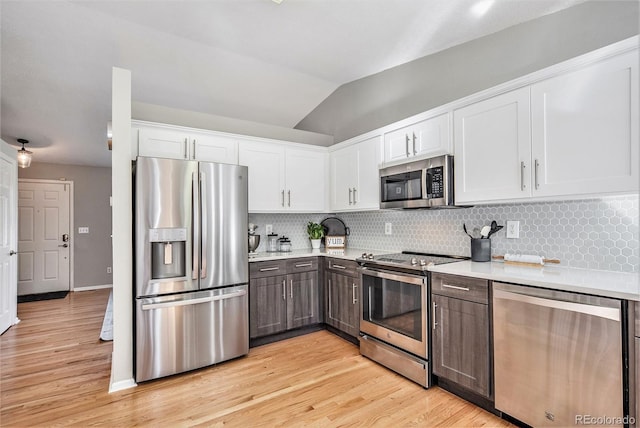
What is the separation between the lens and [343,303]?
3154mm

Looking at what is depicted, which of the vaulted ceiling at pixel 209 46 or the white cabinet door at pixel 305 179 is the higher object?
the vaulted ceiling at pixel 209 46

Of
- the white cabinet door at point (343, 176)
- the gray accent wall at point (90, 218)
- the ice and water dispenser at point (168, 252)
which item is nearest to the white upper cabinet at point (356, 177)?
the white cabinet door at point (343, 176)

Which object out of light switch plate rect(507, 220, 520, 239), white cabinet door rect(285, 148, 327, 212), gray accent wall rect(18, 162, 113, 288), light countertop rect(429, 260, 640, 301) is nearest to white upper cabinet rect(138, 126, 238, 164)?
white cabinet door rect(285, 148, 327, 212)

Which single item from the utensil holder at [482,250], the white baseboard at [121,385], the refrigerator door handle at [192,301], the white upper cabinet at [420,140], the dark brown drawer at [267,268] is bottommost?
the white baseboard at [121,385]

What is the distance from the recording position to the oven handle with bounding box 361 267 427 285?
7.59 ft

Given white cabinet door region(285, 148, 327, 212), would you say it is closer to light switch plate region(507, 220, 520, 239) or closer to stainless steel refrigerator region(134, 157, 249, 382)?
stainless steel refrigerator region(134, 157, 249, 382)

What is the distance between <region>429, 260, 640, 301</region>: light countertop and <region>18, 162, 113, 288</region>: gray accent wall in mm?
6734

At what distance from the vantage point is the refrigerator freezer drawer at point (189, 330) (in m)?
2.38

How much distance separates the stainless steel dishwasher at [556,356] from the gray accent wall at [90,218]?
23.4 feet

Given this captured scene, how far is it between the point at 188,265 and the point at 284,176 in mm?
1538

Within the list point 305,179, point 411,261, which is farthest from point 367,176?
point 411,261

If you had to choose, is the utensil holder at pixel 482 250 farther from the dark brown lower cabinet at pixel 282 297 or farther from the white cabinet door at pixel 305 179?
the white cabinet door at pixel 305 179

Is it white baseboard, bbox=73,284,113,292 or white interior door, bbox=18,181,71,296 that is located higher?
white interior door, bbox=18,181,71,296

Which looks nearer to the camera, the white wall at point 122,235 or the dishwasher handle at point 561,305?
the dishwasher handle at point 561,305
